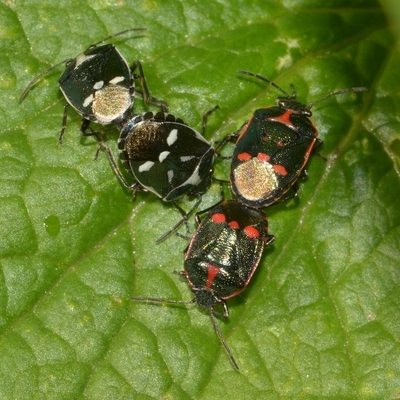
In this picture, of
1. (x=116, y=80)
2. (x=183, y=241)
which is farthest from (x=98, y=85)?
(x=183, y=241)

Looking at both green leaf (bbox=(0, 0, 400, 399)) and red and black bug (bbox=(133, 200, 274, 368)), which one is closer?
green leaf (bbox=(0, 0, 400, 399))

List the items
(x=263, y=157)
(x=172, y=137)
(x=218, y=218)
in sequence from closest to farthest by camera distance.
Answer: (x=172, y=137) → (x=218, y=218) → (x=263, y=157)

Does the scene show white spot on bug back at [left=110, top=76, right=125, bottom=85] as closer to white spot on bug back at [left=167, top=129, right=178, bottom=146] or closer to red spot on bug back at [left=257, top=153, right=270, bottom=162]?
white spot on bug back at [left=167, top=129, right=178, bottom=146]

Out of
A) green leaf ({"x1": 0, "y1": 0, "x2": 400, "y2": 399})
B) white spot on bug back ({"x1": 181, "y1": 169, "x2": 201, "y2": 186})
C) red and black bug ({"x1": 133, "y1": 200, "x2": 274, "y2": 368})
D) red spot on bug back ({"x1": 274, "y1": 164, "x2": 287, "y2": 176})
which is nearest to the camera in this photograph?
green leaf ({"x1": 0, "y1": 0, "x2": 400, "y2": 399})

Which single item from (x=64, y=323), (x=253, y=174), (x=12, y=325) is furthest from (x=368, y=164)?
(x=12, y=325)

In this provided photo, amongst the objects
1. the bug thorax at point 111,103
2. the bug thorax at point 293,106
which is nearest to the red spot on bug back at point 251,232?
the bug thorax at point 293,106

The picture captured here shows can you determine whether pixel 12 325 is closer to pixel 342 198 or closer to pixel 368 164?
pixel 342 198

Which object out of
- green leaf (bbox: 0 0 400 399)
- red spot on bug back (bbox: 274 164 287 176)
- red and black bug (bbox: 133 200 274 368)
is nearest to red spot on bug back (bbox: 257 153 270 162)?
red spot on bug back (bbox: 274 164 287 176)

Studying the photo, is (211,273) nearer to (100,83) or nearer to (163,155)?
(163,155)
